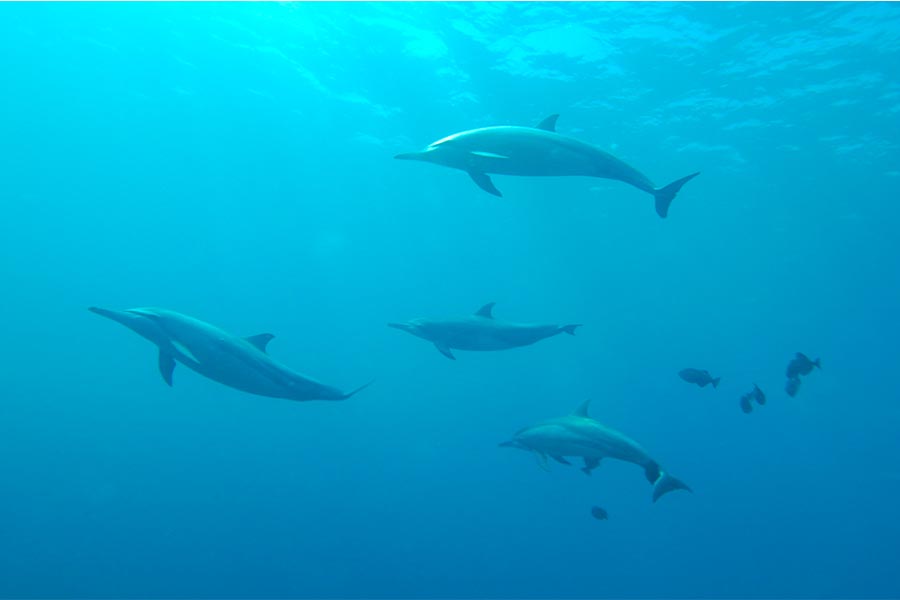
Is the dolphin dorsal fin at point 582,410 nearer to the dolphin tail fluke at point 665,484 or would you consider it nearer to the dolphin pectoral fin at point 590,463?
the dolphin pectoral fin at point 590,463

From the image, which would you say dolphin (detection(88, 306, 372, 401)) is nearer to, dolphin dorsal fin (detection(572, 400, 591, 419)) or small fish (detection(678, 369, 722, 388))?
dolphin dorsal fin (detection(572, 400, 591, 419))

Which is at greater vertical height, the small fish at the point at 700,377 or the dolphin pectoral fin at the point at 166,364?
the small fish at the point at 700,377

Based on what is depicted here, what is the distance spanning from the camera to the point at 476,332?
8.10m

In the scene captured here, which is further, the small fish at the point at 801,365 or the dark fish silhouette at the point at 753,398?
the dark fish silhouette at the point at 753,398

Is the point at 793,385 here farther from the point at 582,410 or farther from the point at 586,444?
the point at 586,444

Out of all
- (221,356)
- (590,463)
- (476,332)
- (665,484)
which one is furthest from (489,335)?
(221,356)

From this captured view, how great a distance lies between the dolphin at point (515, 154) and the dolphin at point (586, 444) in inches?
131

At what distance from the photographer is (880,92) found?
830 inches

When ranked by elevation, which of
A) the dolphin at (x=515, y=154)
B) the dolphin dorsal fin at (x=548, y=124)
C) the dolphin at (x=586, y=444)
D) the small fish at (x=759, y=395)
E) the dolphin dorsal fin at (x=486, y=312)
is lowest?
the dolphin at (x=586, y=444)

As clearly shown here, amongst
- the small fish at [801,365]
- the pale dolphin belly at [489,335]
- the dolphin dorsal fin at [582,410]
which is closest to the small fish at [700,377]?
the small fish at [801,365]

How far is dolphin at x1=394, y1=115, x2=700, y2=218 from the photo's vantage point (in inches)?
228

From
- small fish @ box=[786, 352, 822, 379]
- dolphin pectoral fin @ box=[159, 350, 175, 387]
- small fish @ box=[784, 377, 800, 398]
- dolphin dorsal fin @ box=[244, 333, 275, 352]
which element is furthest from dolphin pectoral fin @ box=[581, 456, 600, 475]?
dolphin pectoral fin @ box=[159, 350, 175, 387]

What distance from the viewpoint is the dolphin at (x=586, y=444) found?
7.28 meters

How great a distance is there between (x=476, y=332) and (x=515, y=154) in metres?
2.96
